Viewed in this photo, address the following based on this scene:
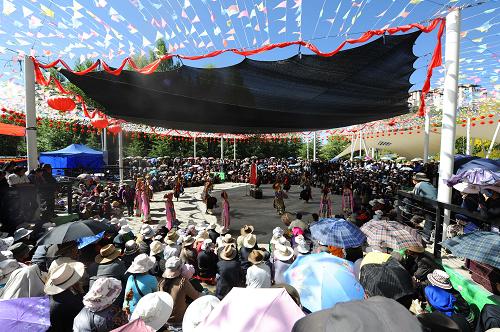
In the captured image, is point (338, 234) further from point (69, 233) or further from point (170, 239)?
point (69, 233)

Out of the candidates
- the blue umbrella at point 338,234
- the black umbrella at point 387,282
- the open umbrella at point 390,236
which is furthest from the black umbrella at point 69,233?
the open umbrella at point 390,236

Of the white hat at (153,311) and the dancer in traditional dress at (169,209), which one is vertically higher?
the white hat at (153,311)

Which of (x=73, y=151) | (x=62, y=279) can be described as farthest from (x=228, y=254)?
(x=73, y=151)

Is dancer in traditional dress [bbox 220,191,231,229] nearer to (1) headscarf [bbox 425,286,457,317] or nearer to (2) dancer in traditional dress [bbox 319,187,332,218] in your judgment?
(2) dancer in traditional dress [bbox 319,187,332,218]

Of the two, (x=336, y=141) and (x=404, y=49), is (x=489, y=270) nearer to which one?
(x=404, y=49)

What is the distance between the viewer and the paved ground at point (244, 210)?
31.8 feet

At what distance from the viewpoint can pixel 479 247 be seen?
3.00m

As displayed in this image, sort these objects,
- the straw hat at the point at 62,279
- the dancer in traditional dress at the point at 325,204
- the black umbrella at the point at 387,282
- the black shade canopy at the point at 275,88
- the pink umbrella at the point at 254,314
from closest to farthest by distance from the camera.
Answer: the pink umbrella at the point at 254,314 < the black umbrella at the point at 387,282 < the straw hat at the point at 62,279 < the black shade canopy at the point at 275,88 < the dancer in traditional dress at the point at 325,204

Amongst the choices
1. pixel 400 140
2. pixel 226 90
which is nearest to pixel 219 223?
pixel 226 90

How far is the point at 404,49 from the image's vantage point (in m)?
5.36

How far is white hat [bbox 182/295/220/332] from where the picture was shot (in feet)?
6.46

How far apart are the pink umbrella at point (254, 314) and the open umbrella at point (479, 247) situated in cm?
255

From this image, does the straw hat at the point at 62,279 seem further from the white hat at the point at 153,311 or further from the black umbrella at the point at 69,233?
the black umbrella at the point at 69,233

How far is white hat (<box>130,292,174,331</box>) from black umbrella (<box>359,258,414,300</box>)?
1.92 m
